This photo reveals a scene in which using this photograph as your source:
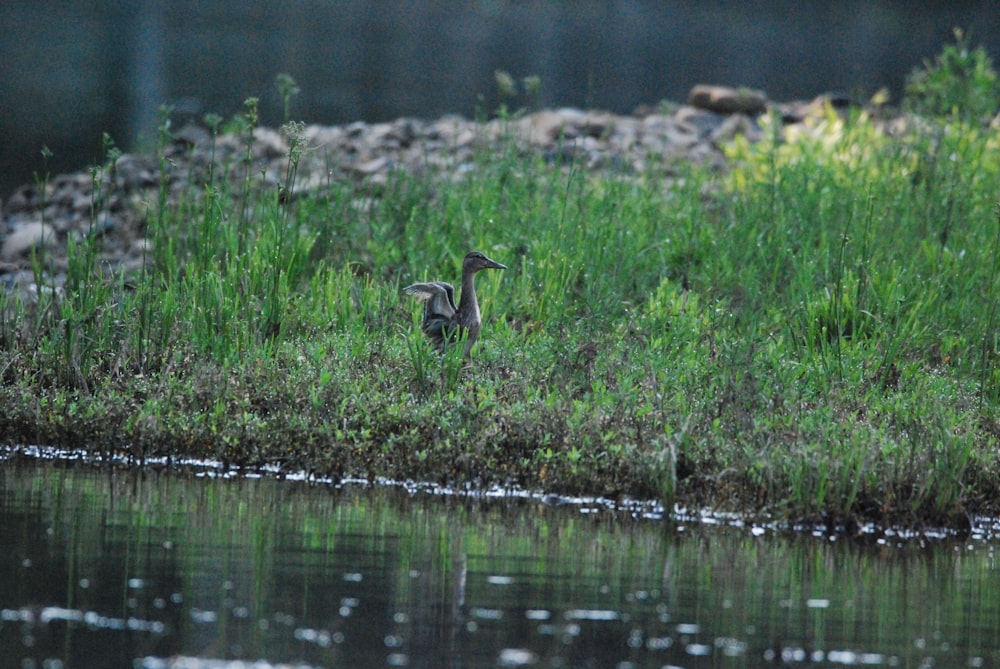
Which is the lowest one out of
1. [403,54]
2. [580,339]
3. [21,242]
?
[580,339]

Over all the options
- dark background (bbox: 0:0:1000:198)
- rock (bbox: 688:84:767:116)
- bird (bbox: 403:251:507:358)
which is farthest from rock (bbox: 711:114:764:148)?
bird (bbox: 403:251:507:358)

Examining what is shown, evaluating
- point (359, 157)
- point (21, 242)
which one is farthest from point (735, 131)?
point (21, 242)

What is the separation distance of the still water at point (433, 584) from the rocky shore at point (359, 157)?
18.2ft

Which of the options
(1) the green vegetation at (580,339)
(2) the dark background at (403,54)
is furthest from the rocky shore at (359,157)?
(2) the dark background at (403,54)

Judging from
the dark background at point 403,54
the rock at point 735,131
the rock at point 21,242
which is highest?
the dark background at point 403,54

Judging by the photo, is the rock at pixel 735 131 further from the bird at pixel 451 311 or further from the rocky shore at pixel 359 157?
the bird at pixel 451 311

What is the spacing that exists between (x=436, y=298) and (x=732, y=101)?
10.1 metres

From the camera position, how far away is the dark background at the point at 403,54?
24.6m

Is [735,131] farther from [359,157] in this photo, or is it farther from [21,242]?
[21,242]

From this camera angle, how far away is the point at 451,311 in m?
9.81

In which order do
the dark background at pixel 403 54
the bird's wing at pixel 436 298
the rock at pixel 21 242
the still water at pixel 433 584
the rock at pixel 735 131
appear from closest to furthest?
the still water at pixel 433 584
the bird's wing at pixel 436 298
the rock at pixel 21 242
the rock at pixel 735 131
the dark background at pixel 403 54

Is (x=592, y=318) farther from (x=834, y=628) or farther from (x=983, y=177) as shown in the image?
(x=983, y=177)

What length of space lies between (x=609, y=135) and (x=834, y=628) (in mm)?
11335

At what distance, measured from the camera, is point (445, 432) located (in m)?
8.27
